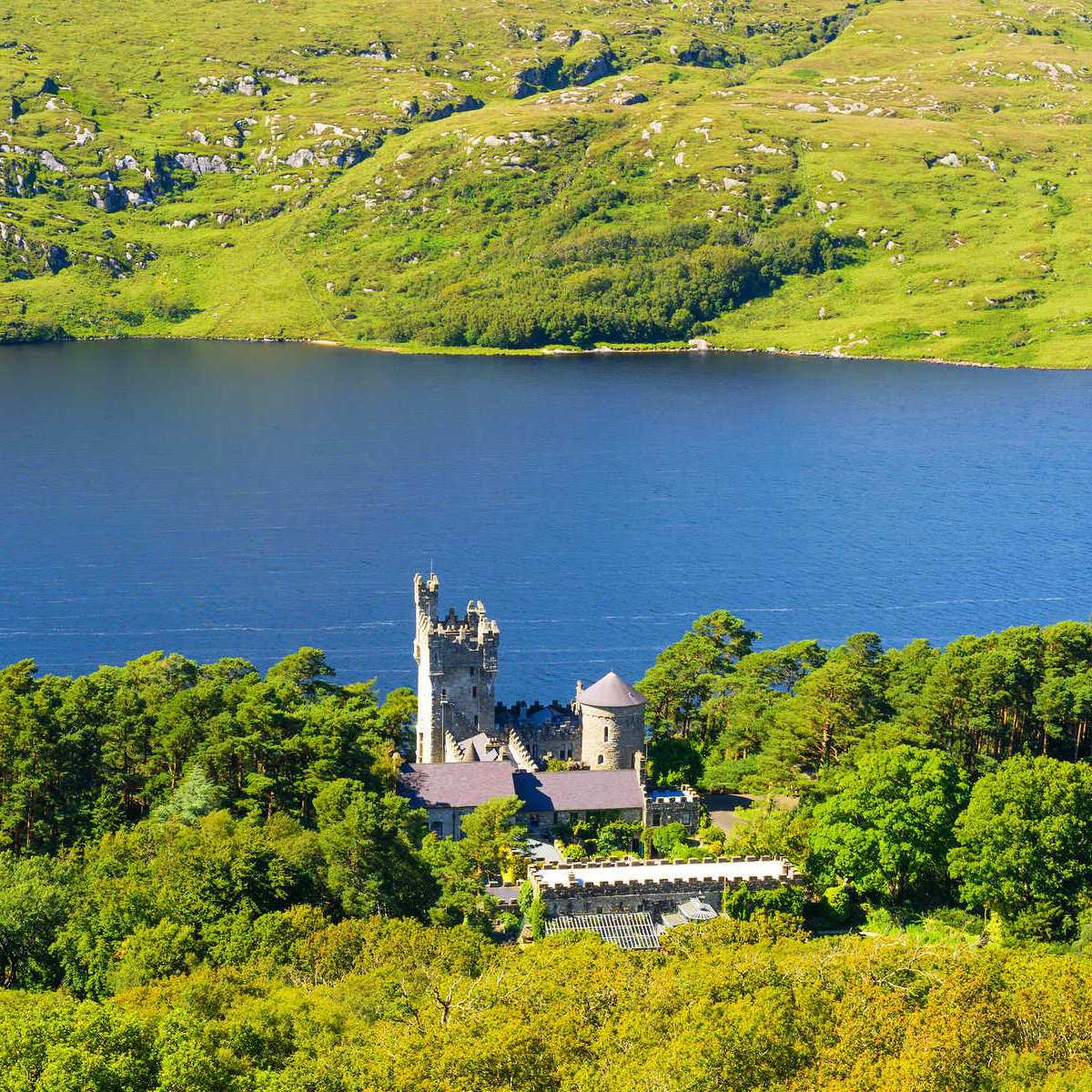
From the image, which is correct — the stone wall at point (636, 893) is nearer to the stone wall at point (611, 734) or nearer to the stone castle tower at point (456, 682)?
the stone wall at point (611, 734)

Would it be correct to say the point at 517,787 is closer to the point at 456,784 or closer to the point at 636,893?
the point at 456,784

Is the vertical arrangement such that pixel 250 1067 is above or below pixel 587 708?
below

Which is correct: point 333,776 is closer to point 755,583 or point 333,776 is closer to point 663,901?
point 663,901

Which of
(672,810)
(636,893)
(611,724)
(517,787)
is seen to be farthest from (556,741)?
(636,893)

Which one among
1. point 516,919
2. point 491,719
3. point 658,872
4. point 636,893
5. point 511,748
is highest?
point 491,719

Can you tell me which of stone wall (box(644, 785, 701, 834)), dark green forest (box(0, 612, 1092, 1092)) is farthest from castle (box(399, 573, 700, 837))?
dark green forest (box(0, 612, 1092, 1092))

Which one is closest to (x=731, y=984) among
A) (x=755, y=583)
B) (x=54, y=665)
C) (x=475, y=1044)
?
(x=475, y=1044)
